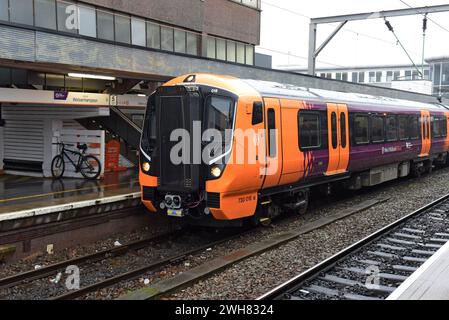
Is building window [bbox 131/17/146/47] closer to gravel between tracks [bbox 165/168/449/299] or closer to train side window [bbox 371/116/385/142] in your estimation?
train side window [bbox 371/116/385/142]

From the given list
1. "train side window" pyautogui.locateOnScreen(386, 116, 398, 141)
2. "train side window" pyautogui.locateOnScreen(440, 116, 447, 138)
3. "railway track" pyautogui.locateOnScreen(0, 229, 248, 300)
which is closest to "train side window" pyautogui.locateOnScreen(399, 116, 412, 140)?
"train side window" pyautogui.locateOnScreen(386, 116, 398, 141)

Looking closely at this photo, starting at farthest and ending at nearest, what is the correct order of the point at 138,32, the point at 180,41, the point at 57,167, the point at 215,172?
the point at 180,41
the point at 138,32
the point at 57,167
the point at 215,172

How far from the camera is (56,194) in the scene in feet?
32.8

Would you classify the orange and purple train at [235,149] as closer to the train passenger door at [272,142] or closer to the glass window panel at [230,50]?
the train passenger door at [272,142]

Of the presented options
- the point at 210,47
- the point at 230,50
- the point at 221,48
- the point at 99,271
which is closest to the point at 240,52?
the point at 230,50

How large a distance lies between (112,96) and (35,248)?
5.60m

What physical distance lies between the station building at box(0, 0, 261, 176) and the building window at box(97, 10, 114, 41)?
0.04 meters

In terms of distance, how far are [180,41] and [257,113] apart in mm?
15262

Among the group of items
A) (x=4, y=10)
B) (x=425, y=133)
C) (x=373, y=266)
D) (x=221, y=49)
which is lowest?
(x=373, y=266)

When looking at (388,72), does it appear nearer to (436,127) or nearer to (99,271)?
(436,127)

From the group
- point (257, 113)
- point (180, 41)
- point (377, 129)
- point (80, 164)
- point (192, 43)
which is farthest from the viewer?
point (192, 43)

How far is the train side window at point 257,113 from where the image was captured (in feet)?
Result: 28.4

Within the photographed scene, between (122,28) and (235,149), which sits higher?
(122,28)

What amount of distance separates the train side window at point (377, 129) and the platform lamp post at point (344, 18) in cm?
549
